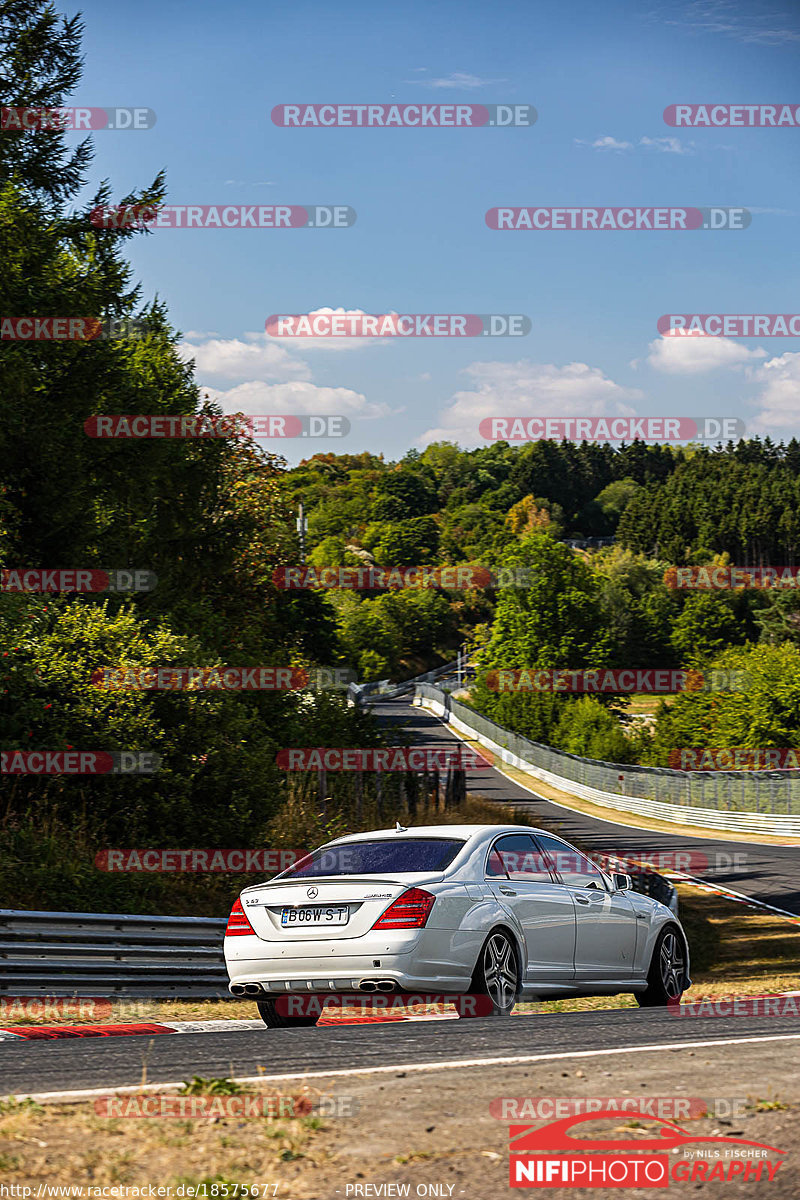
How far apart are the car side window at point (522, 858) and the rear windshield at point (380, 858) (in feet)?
1.35

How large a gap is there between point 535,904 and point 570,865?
82cm

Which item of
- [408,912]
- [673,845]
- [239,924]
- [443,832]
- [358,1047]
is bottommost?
[673,845]

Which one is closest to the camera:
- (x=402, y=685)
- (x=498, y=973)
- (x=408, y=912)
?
(x=408, y=912)

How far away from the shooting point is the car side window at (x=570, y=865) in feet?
32.3

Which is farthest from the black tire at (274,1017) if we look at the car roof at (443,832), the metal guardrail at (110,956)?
the metal guardrail at (110,956)

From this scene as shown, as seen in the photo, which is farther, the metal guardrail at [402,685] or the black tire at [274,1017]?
the metal guardrail at [402,685]

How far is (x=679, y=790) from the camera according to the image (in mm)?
52906

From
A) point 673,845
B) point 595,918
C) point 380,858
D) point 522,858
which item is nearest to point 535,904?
point 522,858

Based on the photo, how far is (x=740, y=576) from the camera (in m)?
151

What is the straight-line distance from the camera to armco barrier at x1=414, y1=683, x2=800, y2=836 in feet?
147

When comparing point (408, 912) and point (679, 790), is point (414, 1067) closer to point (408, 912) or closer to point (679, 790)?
point (408, 912)

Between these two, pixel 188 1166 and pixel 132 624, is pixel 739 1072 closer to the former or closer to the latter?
pixel 188 1166

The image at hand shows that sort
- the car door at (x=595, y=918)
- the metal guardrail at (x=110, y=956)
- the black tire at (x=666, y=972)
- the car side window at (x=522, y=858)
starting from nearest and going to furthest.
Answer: the car side window at (x=522, y=858), the car door at (x=595, y=918), the metal guardrail at (x=110, y=956), the black tire at (x=666, y=972)

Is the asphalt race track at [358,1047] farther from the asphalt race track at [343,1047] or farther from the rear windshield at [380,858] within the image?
the rear windshield at [380,858]
